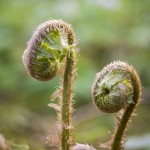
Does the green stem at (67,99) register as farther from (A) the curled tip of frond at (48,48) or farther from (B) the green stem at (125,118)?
(B) the green stem at (125,118)

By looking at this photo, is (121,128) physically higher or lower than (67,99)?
lower

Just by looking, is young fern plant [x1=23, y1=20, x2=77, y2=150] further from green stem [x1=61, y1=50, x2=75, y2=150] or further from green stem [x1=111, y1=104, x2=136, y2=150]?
green stem [x1=111, y1=104, x2=136, y2=150]

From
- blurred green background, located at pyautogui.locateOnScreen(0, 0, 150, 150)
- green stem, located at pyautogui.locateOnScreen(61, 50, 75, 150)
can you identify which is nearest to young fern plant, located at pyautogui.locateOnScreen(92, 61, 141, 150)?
green stem, located at pyautogui.locateOnScreen(61, 50, 75, 150)

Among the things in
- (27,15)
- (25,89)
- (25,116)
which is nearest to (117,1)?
(27,15)

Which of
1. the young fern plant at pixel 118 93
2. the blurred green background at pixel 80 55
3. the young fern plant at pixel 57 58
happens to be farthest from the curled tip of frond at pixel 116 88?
the blurred green background at pixel 80 55

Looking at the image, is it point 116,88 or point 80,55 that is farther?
point 80,55

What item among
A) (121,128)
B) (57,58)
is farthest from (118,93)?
(57,58)

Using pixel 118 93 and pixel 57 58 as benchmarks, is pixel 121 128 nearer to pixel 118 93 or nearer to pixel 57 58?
pixel 118 93

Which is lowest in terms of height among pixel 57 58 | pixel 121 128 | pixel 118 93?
pixel 121 128
